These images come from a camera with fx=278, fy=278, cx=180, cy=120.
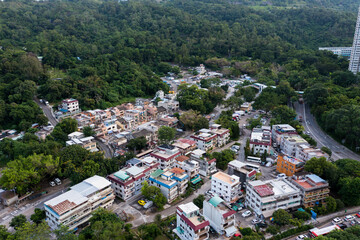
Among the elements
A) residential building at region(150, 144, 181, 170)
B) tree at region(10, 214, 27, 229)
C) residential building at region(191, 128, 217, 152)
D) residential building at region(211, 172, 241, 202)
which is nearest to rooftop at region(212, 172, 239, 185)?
residential building at region(211, 172, 241, 202)

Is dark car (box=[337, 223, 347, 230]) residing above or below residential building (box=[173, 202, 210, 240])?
below

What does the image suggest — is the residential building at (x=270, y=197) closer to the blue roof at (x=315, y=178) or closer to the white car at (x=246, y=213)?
the white car at (x=246, y=213)

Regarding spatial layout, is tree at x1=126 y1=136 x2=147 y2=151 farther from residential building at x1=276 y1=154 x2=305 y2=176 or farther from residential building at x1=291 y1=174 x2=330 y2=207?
residential building at x1=291 y1=174 x2=330 y2=207

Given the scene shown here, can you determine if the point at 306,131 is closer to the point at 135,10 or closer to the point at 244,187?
the point at 244,187

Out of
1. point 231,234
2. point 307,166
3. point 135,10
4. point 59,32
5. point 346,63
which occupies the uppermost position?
point 135,10

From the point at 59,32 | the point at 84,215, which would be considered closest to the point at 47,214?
the point at 84,215

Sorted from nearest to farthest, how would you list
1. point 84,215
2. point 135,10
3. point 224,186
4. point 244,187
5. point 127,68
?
point 84,215
point 224,186
point 244,187
point 127,68
point 135,10

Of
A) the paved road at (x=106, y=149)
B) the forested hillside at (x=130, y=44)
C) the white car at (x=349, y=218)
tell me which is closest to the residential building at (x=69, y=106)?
the forested hillside at (x=130, y=44)
